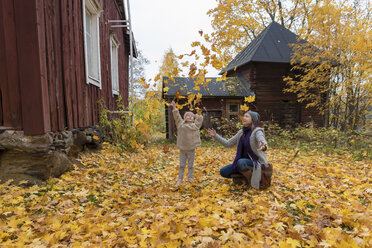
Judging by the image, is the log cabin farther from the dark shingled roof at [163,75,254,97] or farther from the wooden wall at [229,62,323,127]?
the wooden wall at [229,62,323,127]

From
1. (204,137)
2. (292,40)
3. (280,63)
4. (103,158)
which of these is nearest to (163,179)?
(103,158)

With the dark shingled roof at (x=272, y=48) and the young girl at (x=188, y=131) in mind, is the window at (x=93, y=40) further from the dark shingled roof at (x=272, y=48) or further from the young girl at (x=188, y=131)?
the dark shingled roof at (x=272, y=48)

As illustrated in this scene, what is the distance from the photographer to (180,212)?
276 centimetres

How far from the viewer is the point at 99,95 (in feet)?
20.7

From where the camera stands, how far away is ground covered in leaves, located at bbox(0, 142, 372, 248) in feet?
6.89

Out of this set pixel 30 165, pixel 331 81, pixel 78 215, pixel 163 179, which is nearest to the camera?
pixel 78 215

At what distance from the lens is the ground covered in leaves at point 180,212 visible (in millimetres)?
2100

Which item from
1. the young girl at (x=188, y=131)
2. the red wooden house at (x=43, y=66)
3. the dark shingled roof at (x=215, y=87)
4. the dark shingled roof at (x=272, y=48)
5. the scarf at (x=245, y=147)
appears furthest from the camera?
the dark shingled roof at (x=272, y=48)

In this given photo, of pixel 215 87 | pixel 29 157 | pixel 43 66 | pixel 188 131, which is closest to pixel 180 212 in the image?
pixel 188 131

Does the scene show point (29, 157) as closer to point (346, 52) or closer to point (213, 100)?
point (213, 100)

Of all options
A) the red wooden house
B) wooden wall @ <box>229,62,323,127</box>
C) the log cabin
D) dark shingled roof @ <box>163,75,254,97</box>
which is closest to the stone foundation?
the red wooden house

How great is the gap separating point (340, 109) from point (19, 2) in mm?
11688

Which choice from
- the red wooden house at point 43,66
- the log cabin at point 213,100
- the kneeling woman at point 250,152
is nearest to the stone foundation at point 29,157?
the red wooden house at point 43,66

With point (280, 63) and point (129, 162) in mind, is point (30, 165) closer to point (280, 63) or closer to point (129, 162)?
point (129, 162)
